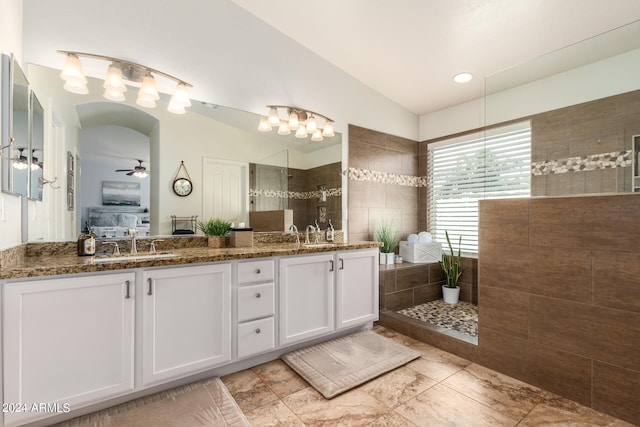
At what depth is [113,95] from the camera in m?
2.09

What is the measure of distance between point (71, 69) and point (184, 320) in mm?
1764

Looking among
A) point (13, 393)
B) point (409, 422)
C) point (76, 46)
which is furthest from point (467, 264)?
point (76, 46)

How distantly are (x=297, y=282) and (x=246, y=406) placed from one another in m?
0.86

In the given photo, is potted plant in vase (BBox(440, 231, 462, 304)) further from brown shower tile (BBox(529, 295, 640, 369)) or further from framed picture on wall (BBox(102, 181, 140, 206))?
framed picture on wall (BBox(102, 181, 140, 206))

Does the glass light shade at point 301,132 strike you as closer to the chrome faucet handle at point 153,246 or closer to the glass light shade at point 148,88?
the glass light shade at point 148,88

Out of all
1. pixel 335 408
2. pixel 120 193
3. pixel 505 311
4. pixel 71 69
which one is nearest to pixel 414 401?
pixel 335 408

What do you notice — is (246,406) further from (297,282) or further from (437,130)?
(437,130)

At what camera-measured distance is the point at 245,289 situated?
2.03m

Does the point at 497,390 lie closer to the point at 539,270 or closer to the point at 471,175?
the point at 539,270

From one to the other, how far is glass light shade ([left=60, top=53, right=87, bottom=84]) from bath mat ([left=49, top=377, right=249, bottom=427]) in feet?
6.67

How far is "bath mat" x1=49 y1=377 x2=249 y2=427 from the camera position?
5.10 feet

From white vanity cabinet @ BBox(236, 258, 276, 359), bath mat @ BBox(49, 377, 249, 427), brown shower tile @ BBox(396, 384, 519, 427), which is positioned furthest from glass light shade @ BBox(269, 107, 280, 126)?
brown shower tile @ BBox(396, 384, 519, 427)

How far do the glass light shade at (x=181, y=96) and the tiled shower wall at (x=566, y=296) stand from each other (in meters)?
2.41

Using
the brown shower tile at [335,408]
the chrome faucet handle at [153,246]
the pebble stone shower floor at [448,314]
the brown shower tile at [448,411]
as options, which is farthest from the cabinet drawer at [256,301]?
the pebble stone shower floor at [448,314]
